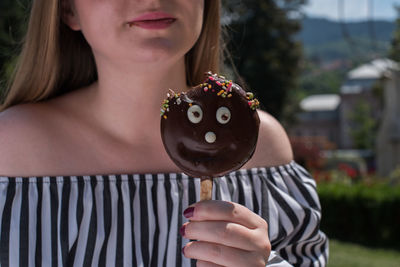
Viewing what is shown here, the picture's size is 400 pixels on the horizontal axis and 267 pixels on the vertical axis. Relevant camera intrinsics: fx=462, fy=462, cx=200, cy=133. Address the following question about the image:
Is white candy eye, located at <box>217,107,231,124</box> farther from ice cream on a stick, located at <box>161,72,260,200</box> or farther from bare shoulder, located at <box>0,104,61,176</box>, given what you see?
bare shoulder, located at <box>0,104,61,176</box>

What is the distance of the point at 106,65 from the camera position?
5.34ft

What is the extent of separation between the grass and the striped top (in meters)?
5.12

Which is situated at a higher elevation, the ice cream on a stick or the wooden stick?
the ice cream on a stick

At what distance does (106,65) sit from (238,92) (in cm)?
63

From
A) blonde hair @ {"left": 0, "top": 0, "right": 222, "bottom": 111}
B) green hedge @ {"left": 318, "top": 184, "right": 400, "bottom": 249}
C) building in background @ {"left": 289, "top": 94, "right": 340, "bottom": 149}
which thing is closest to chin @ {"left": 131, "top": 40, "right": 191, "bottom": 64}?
blonde hair @ {"left": 0, "top": 0, "right": 222, "bottom": 111}

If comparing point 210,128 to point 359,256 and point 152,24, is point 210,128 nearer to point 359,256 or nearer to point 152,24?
point 152,24

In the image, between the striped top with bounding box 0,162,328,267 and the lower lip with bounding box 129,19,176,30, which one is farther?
the striped top with bounding box 0,162,328,267

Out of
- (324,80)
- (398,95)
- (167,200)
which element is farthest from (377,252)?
(324,80)

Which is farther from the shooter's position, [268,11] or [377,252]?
[268,11]

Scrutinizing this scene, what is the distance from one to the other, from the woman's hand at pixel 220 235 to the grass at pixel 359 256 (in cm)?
548

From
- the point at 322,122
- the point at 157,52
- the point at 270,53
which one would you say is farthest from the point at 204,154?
the point at 322,122

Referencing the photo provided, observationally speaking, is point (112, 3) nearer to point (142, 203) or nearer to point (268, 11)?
point (142, 203)

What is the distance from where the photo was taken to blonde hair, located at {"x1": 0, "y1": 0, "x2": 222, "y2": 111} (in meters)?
1.70

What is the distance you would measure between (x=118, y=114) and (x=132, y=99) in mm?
91
